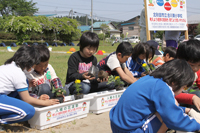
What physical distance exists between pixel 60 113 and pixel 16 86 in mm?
653

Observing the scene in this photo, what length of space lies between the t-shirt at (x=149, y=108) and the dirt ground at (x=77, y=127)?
84cm

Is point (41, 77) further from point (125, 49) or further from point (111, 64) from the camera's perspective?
point (125, 49)

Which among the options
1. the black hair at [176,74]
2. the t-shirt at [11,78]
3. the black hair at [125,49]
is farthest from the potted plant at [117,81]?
the black hair at [176,74]

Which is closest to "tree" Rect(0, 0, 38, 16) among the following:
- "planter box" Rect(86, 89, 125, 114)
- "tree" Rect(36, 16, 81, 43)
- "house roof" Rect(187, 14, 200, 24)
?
"tree" Rect(36, 16, 81, 43)

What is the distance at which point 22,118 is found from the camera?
224 cm

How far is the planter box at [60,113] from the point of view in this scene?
7.73 feet

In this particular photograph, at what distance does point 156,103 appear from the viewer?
1.45m

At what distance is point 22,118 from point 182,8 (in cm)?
574

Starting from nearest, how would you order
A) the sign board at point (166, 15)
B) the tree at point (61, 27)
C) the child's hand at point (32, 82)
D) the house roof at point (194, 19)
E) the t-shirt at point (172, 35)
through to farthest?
the child's hand at point (32, 82) → the sign board at point (166, 15) → the t-shirt at point (172, 35) → the tree at point (61, 27) → the house roof at point (194, 19)

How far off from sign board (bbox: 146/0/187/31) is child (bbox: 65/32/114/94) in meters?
2.91

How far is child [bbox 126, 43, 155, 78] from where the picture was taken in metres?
3.60

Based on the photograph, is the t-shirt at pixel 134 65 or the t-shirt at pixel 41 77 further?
the t-shirt at pixel 134 65

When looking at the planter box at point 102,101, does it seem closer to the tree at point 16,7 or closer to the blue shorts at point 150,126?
the blue shorts at point 150,126

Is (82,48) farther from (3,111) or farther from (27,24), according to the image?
(27,24)
